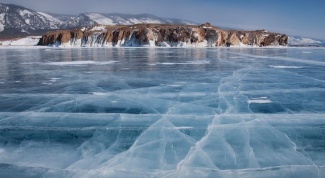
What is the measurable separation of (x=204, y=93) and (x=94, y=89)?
10.9 ft

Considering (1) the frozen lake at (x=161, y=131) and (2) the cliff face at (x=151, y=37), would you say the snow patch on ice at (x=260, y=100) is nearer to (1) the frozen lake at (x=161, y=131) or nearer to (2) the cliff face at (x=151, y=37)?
(1) the frozen lake at (x=161, y=131)

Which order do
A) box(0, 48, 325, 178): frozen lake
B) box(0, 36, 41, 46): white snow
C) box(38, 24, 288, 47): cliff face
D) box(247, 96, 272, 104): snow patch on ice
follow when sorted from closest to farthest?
box(0, 48, 325, 178): frozen lake
box(247, 96, 272, 104): snow patch on ice
box(38, 24, 288, 47): cliff face
box(0, 36, 41, 46): white snow

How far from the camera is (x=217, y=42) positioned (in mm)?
78000

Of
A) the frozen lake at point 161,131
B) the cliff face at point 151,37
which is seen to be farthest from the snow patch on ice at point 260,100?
the cliff face at point 151,37

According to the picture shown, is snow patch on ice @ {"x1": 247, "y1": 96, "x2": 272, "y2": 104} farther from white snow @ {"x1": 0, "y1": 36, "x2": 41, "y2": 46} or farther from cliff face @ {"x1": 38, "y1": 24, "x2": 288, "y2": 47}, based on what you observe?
white snow @ {"x1": 0, "y1": 36, "x2": 41, "y2": 46}

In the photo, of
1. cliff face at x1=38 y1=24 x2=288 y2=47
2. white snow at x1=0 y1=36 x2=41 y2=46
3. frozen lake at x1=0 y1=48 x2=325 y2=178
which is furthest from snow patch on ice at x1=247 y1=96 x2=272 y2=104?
white snow at x1=0 y1=36 x2=41 y2=46

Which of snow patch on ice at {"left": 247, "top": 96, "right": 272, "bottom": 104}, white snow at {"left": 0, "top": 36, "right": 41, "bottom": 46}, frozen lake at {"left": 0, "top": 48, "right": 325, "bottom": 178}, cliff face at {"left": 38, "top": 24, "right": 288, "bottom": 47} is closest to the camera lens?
frozen lake at {"left": 0, "top": 48, "right": 325, "bottom": 178}

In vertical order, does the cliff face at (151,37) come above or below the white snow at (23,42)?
above

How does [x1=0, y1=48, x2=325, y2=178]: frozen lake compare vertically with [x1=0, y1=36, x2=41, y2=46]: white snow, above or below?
below

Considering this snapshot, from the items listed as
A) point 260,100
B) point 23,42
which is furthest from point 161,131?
point 23,42

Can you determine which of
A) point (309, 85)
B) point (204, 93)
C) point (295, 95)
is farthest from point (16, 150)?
point (309, 85)

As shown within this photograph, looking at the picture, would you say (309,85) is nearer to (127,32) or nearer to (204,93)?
Result: (204,93)

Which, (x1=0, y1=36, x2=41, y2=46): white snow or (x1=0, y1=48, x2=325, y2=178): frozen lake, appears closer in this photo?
(x1=0, y1=48, x2=325, y2=178): frozen lake

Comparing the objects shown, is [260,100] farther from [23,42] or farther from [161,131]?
[23,42]
